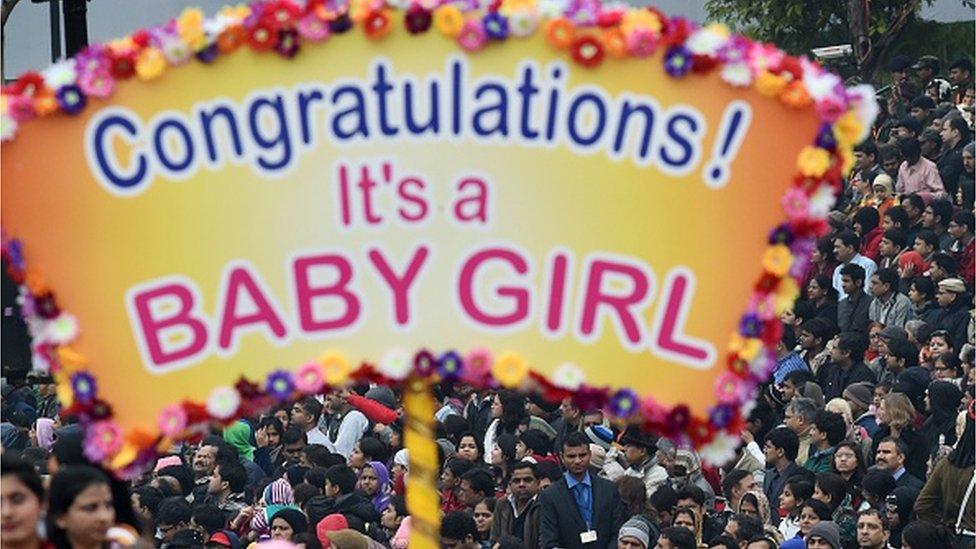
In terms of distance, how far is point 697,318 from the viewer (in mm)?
6859

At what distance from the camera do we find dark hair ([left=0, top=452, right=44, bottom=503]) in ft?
23.3

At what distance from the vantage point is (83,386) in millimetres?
6848

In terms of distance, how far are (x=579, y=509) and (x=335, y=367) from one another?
282 inches

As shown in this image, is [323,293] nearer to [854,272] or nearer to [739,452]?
[739,452]

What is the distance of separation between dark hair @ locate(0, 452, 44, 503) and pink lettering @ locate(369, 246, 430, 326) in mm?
1138

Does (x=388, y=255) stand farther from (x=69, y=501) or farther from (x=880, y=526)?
(x=880, y=526)

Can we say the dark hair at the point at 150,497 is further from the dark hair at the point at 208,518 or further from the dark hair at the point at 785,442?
the dark hair at the point at 785,442

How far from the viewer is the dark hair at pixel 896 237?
1875 centimetres

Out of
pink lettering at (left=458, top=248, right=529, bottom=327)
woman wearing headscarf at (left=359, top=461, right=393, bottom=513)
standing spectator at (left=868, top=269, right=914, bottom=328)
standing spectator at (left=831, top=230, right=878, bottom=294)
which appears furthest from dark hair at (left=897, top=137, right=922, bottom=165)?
pink lettering at (left=458, top=248, right=529, bottom=327)

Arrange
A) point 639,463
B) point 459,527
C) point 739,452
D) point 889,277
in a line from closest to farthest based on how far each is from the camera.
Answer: point 459,527 < point 639,463 < point 739,452 < point 889,277

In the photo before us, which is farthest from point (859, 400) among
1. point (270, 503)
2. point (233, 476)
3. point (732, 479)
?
point (233, 476)

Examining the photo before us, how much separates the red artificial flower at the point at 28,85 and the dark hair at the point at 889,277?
1140cm

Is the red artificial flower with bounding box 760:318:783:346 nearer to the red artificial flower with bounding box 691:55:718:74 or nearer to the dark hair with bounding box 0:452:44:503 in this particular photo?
the red artificial flower with bounding box 691:55:718:74

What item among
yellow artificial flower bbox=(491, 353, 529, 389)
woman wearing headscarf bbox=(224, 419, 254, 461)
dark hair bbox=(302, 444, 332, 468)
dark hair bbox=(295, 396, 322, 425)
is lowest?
woman wearing headscarf bbox=(224, 419, 254, 461)
